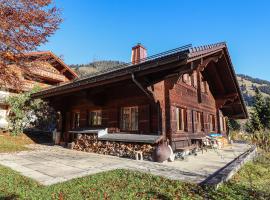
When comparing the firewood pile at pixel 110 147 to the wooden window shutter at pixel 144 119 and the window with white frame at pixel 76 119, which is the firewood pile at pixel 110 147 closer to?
the wooden window shutter at pixel 144 119

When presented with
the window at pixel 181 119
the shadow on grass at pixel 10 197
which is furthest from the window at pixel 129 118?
the shadow on grass at pixel 10 197

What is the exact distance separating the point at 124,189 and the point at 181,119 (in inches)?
302

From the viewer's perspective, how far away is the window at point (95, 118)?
1284cm

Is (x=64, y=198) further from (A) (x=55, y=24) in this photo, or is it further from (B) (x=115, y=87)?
(B) (x=115, y=87)

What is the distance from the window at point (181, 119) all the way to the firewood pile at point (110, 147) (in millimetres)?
2902

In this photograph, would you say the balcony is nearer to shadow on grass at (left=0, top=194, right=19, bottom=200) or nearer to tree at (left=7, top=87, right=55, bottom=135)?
tree at (left=7, top=87, right=55, bottom=135)

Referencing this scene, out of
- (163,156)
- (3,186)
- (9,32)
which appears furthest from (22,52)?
(163,156)

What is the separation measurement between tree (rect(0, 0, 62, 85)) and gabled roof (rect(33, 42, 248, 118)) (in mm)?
3131

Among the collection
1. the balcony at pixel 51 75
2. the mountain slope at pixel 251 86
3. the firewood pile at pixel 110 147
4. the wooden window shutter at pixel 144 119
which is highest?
the mountain slope at pixel 251 86

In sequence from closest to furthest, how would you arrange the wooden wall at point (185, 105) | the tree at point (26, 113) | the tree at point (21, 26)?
the tree at point (21, 26)
the wooden wall at point (185, 105)
the tree at point (26, 113)

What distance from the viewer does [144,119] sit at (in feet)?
33.7

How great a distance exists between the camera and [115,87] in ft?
38.8

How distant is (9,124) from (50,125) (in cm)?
357

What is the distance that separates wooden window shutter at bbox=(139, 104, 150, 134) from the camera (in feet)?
33.2
